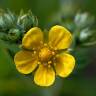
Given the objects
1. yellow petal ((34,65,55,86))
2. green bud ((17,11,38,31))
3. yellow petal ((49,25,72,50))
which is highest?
green bud ((17,11,38,31))

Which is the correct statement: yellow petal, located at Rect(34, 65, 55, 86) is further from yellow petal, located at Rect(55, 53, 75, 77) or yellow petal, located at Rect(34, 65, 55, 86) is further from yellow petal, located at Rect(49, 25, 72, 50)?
yellow petal, located at Rect(49, 25, 72, 50)

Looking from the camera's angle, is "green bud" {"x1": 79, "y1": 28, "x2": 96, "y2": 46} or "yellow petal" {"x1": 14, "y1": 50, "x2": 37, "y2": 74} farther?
"green bud" {"x1": 79, "y1": 28, "x2": 96, "y2": 46}

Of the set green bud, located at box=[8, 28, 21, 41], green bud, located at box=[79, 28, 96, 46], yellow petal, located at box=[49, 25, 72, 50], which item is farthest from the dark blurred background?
yellow petal, located at box=[49, 25, 72, 50]

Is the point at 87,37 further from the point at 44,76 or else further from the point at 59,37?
the point at 44,76

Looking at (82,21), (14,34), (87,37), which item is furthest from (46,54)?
A: (82,21)

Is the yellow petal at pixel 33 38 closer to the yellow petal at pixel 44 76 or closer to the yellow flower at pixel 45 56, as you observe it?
the yellow flower at pixel 45 56

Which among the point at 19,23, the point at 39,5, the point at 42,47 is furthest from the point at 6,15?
the point at 39,5

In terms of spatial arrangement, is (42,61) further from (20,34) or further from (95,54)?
(95,54)
